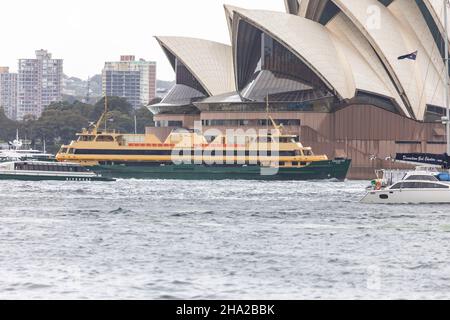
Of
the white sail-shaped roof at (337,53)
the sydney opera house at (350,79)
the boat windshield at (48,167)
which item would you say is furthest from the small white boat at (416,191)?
the white sail-shaped roof at (337,53)

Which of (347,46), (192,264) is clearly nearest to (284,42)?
(347,46)

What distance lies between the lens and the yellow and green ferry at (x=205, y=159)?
346 ft

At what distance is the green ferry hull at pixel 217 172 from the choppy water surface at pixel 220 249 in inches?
1362

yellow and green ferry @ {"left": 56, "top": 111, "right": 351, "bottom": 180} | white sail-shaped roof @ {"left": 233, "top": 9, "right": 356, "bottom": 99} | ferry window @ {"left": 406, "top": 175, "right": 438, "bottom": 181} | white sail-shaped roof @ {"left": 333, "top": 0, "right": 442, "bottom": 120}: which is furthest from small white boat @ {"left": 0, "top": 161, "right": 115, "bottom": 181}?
ferry window @ {"left": 406, "top": 175, "right": 438, "bottom": 181}

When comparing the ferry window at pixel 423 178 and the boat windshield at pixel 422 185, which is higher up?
the ferry window at pixel 423 178

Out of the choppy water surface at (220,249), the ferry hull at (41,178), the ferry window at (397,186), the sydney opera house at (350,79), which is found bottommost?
the choppy water surface at (220,249)

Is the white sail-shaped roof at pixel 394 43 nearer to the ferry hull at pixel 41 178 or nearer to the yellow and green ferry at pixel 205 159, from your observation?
the yellow and green ferry at pixel 205 159

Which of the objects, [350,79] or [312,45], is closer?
[312,45]

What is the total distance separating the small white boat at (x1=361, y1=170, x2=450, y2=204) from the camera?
61656 millimetres

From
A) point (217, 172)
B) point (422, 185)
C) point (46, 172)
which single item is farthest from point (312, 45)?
point (422, 185)

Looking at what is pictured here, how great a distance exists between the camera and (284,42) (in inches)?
4683

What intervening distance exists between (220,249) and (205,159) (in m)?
66.1

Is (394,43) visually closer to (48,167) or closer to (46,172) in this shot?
(48,167)

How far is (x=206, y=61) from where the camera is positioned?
449 feet
